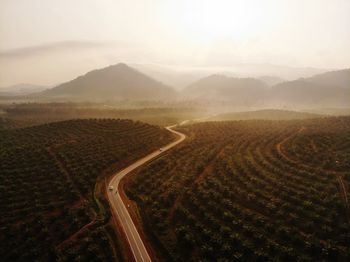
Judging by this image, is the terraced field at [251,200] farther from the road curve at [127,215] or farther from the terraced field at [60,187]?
the terraced field at [60,187]

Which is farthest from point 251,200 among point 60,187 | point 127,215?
point 60,187

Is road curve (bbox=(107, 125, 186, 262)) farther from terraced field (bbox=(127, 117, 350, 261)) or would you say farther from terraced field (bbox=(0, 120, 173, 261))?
terraced field (bbox=(127, 117, 350, 261))

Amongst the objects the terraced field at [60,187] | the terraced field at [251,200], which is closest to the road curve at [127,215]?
the terraced field at [60,187]

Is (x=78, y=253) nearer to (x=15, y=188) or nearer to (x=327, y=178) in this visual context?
(x=15, y=188)

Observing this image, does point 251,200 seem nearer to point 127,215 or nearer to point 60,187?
point 127,215

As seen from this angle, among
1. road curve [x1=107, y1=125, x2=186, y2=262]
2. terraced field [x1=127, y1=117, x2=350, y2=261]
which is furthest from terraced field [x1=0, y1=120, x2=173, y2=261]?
terraced field [x1=127, y1=117, x2=350, y2=261]

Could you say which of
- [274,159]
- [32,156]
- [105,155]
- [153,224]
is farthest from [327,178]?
[32,156]
